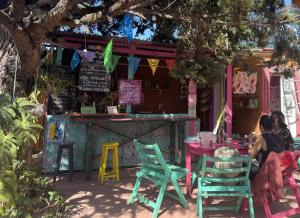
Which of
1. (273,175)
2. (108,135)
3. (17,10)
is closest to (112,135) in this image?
(108,135)

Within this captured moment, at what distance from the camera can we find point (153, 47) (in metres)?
8.38

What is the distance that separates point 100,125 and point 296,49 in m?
3.79

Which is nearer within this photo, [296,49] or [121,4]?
[121,4]

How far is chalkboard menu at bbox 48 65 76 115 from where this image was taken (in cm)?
728

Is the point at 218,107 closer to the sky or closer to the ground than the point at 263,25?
closer to the ground

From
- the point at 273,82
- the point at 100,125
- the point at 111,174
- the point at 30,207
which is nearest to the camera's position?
the point at 30,207

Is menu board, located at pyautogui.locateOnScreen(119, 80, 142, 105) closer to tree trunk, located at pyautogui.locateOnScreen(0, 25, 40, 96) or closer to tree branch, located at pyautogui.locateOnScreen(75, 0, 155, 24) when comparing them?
tree branch, located at pyautogui.locateOnScreen(75, 0, 155, 24)

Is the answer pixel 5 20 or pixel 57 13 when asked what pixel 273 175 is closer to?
pixel 57 13

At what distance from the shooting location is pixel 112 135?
738 cm

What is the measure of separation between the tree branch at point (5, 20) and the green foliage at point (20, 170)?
878 millimetres

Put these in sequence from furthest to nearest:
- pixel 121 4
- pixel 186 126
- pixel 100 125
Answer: pixel 186 126 → pixel 100 125 → pixel 121 4

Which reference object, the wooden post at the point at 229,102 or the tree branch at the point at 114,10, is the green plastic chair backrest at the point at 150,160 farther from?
the wooden post at the point at 229,102

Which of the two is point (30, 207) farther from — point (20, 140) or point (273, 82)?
point (273, 82)

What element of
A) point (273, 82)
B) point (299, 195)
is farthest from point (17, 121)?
point (273, 82)
